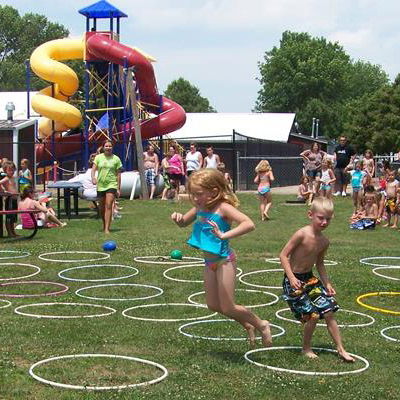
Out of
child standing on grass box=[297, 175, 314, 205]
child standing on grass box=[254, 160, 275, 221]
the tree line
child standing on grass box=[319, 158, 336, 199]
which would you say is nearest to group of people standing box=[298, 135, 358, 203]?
child standing on grass box=[297, 175, 314, 205]

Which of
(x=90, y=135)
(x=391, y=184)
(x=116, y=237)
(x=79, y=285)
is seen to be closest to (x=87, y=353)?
(x=79, y=285)

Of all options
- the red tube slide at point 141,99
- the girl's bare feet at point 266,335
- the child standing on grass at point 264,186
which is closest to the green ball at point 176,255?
the girl's bare feet at point 266,335

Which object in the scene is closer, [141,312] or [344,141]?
[141,312]

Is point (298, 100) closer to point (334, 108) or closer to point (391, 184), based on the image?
point (334, 108)

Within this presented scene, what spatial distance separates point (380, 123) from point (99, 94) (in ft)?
134

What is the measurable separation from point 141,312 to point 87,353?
70.0 inches

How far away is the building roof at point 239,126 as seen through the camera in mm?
45969

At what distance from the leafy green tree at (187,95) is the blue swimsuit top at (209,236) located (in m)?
98.0

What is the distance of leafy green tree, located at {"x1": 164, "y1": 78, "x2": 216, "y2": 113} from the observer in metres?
104

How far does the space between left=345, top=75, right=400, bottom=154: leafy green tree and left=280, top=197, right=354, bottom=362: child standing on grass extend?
61487 millimetres

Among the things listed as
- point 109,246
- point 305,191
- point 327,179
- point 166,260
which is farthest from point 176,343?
point 305,191

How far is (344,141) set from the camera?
2486 centimetres

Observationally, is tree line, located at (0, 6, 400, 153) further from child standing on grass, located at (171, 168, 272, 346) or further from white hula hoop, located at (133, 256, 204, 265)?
child standing on grass, located at (171, 168, 272, 346)

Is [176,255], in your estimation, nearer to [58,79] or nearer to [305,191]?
[305,191]
